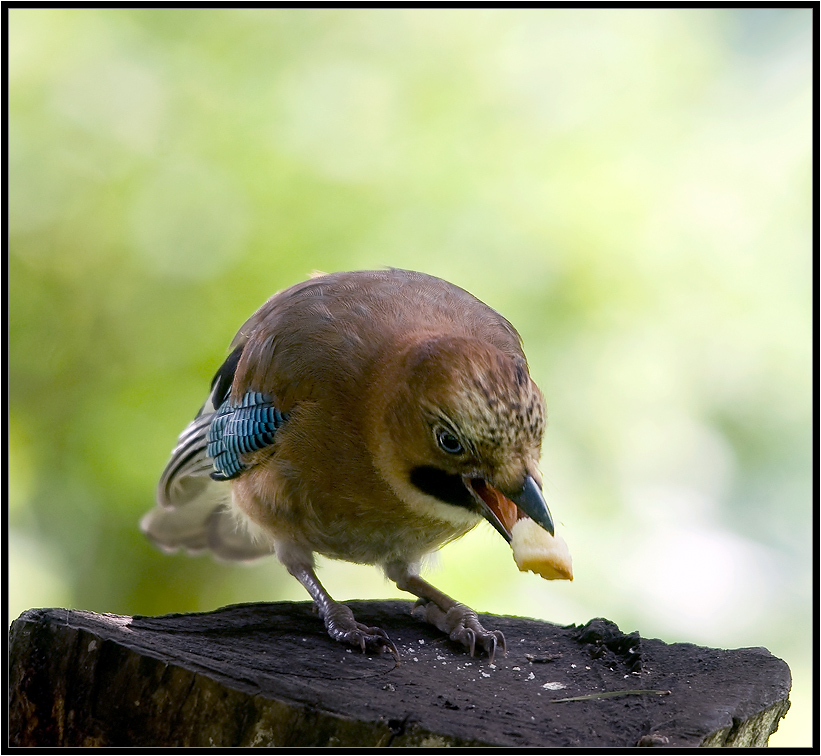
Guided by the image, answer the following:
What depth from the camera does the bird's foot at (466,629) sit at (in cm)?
342

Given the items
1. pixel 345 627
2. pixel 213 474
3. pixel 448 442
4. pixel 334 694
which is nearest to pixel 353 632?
pixel 345 627

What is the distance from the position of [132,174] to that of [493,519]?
3974 mm

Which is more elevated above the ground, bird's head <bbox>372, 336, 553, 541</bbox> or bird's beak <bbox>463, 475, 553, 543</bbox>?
bird's head <bbox>372, 336, 553, 541</bbox>

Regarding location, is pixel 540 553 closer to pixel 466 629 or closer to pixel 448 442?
pixel 448 442

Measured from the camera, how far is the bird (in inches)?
120

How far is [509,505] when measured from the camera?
10.3ft

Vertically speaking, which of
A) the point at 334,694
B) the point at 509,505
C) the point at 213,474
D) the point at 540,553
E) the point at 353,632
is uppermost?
the point at 213,474

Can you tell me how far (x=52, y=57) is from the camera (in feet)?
19.2

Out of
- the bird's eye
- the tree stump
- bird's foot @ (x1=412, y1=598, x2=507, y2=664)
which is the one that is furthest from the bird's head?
the tree stump

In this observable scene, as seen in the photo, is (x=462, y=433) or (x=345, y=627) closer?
(x=462, y=433)

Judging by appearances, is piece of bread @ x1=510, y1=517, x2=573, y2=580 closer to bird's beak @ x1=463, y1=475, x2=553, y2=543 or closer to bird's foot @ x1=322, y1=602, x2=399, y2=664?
bird's beak @ x1=463, y1=475, x2=553, y2=543

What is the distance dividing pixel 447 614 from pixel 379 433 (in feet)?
2.65

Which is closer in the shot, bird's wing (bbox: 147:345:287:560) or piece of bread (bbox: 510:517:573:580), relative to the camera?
piece of bread (bbox: 510:517:573:580)

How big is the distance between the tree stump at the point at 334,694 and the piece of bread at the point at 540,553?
42 cm
